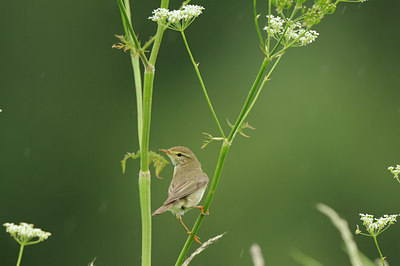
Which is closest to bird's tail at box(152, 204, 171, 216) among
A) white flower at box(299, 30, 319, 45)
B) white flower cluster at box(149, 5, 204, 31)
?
white flower cluster at box(149, 5, 204, 31)

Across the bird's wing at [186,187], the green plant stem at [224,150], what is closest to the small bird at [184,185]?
the bird's wing at [186,187]

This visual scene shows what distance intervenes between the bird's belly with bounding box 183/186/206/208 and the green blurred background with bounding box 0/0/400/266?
398 inches

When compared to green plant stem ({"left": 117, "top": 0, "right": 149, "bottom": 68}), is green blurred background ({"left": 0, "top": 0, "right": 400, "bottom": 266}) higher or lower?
lower

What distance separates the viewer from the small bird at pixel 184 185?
3996mm

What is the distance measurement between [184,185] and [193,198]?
11 cm

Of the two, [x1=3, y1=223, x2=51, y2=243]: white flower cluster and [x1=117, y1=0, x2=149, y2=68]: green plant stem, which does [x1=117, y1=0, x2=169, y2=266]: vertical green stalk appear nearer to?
[x1=117, y1=0, x2=149, y2=68]: green plant stem

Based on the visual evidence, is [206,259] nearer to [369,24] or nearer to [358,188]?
[358,188]

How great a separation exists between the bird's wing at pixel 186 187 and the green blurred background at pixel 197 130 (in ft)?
33.0

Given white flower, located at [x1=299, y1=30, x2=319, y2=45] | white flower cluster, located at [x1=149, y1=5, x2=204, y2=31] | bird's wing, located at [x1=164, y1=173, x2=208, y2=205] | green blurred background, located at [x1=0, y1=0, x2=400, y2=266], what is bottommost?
green blurred background, located at [x1=0, y1=0, x2=400, y2=266]

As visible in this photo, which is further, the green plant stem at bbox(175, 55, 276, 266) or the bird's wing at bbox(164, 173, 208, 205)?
the bird's wing at bbox(164, 173, 208, 205)

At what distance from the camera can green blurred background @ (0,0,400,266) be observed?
15320 mm

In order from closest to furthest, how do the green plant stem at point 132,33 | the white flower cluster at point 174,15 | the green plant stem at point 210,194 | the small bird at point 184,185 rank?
the green plant stem at point 210,194
the green plant stem at point 132,33
the white flower cluster at point 174,15
the small bird at point 184,185

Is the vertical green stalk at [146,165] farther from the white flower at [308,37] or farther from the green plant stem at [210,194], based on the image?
the white flower at [308,37]

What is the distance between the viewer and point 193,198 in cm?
410
